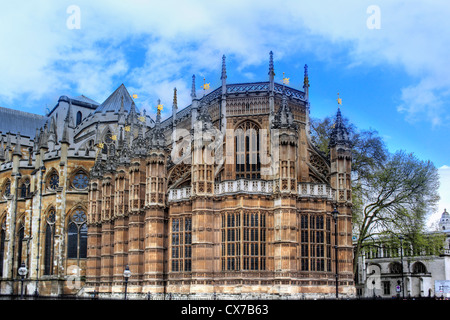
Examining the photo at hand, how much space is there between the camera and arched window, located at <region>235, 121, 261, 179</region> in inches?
1692

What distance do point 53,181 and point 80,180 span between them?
3.62 meters

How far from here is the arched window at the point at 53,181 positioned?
65.8 metres

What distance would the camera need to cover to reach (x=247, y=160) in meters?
43.5

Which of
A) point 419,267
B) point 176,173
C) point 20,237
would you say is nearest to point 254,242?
point 176,173

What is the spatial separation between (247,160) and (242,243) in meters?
7.94

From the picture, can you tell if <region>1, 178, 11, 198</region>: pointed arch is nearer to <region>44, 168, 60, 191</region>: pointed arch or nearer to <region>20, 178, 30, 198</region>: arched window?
<region>20, 178, 30, 198</region>: arched window

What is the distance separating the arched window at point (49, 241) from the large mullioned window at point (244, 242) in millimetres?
31664

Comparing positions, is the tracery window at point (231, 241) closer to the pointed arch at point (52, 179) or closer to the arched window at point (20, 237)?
the pointed arch at point (52, 179)

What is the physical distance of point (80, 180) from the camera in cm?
6531

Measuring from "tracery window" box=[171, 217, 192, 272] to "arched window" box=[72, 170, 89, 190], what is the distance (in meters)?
26.8
